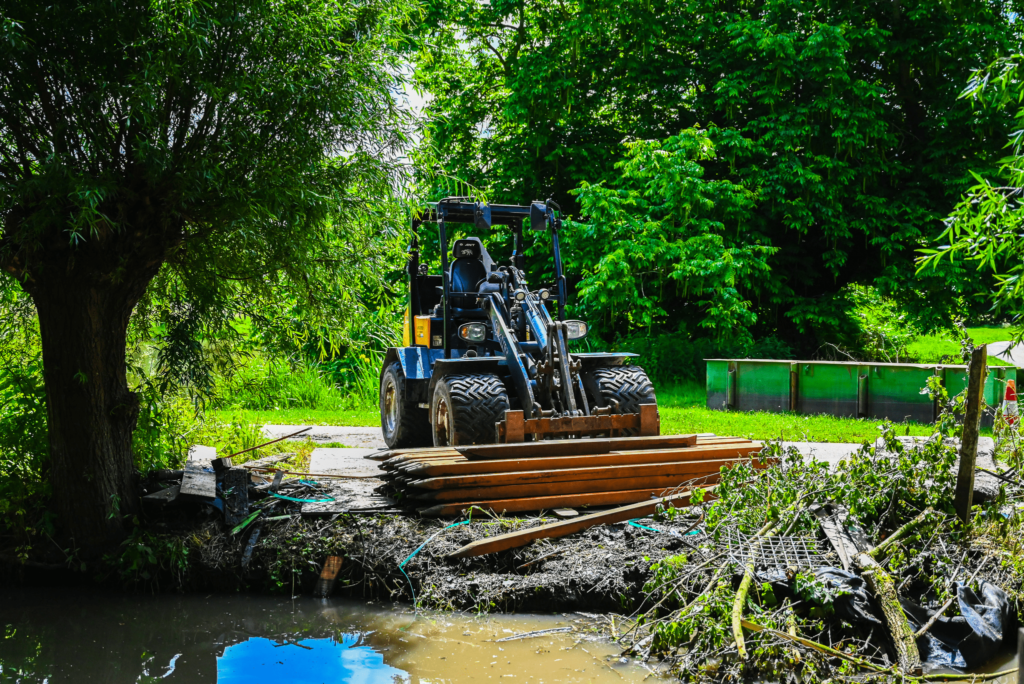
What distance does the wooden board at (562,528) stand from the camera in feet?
19.8

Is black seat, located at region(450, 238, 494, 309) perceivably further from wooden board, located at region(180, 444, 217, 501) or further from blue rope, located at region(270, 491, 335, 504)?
wooden board, located at region(180, 444, 217, 501)

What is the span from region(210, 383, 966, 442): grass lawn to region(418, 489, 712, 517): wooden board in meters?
3.69

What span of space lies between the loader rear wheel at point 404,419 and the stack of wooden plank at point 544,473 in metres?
2.10

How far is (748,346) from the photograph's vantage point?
59.0ft

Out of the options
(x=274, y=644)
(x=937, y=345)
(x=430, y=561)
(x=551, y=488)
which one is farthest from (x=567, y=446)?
(x=937, y=345)

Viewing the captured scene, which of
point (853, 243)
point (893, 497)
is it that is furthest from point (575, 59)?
point (893, 497)

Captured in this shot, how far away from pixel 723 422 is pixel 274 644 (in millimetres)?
8722

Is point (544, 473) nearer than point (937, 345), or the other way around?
point (544, 473)

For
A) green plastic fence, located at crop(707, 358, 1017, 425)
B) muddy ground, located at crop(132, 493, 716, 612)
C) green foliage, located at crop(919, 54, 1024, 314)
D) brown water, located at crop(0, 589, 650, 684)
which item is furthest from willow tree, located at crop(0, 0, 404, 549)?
green plastic fence, located at crop(707, 358, 1017, 425)

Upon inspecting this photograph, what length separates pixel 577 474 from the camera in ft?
22.6

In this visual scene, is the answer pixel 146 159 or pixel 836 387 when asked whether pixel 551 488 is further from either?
pixel 836 387

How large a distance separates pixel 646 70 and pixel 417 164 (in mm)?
14772

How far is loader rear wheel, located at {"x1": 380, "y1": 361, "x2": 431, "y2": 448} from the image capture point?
371 inches

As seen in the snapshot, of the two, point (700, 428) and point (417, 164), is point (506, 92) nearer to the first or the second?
point (700, 428)
